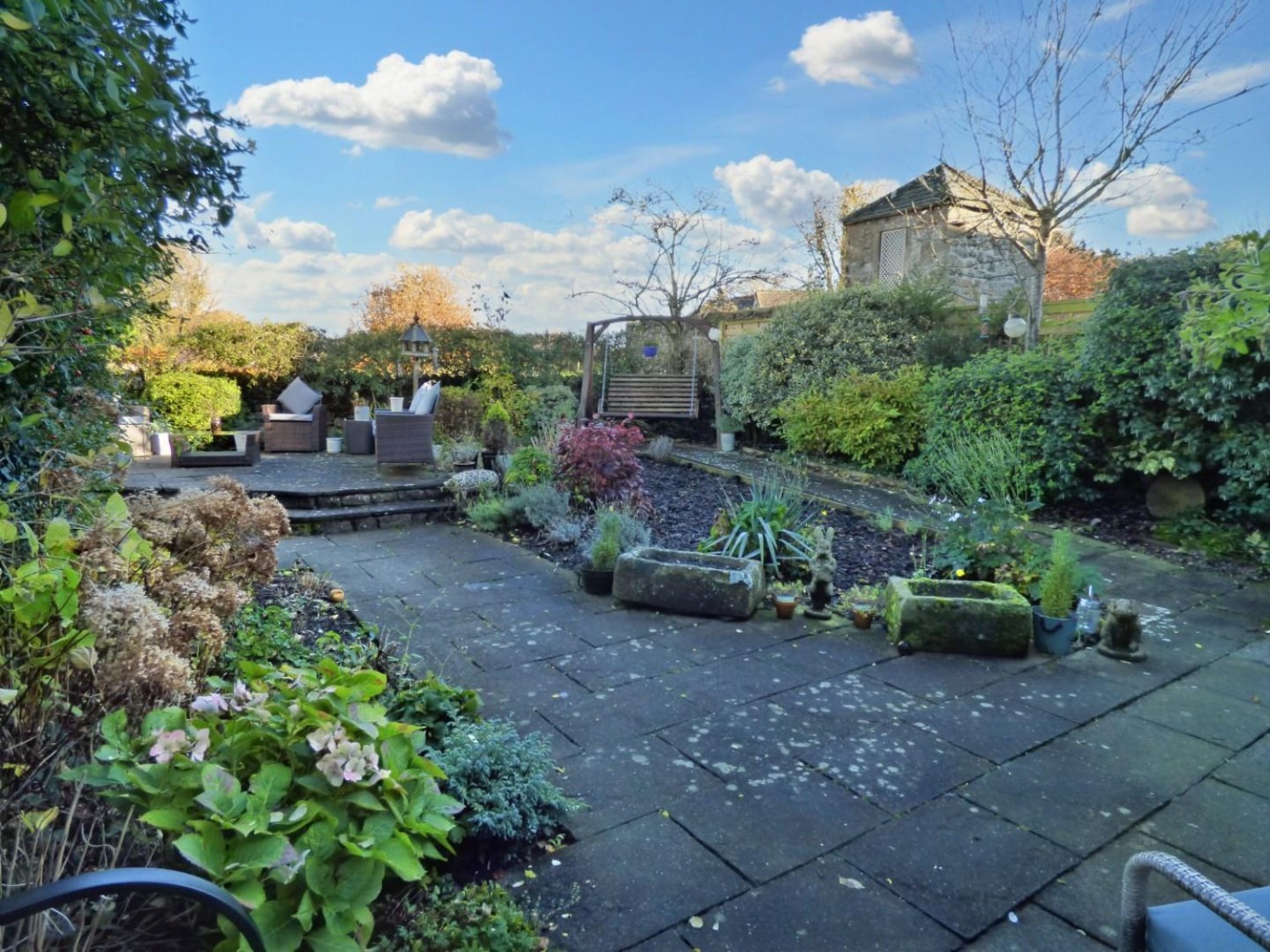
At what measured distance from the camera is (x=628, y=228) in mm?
13141

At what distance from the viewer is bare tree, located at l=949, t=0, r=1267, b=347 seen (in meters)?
7.66

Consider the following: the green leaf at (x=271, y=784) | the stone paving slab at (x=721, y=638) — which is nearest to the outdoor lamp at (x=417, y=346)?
the stone paving slab at (x=721, y=638)

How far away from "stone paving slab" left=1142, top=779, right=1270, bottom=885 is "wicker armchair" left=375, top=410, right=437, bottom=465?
Result: 6345mm

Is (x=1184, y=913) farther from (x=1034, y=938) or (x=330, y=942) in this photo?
(x=330, y=942)

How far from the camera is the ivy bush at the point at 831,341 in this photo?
8164mm

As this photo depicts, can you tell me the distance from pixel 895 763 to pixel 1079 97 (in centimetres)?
899

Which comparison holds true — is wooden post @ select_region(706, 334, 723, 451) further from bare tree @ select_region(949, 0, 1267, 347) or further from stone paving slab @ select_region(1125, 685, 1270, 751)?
stone paving slab @ select_region(1125, 685, 1270, 751)

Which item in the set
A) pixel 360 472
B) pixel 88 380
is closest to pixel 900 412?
pixel 360 472

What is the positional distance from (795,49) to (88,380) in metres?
6.97

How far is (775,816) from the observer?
2021 mm

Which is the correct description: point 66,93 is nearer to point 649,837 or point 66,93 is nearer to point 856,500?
point 649,837

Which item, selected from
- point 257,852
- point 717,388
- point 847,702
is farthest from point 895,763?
point 717,388

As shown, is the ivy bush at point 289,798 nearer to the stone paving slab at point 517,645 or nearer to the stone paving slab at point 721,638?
the stone paving slab at point 517,645

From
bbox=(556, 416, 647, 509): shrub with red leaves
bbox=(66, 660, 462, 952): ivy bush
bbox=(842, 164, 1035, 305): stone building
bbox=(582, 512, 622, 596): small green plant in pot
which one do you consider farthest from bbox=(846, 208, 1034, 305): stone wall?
bbox=(66, 660, 462, 952): ivy bush
